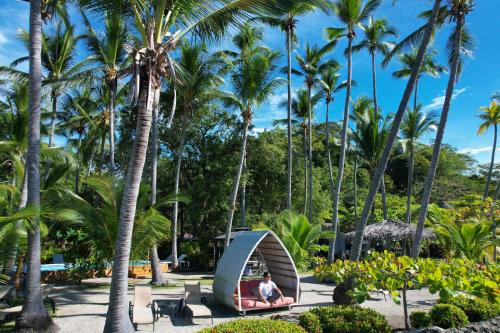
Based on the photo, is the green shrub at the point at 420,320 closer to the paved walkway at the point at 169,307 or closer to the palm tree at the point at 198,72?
the paved walkway at the point at 169,307

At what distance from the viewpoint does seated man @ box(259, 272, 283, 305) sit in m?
9.99

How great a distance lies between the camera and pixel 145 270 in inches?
747

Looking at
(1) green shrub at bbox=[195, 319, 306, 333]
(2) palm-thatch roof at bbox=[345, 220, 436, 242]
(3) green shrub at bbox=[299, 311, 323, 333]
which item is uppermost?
(2) palm-thatch roof at bbox=[345, 220, 436, 242]

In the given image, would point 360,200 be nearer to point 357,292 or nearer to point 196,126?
point 196,126

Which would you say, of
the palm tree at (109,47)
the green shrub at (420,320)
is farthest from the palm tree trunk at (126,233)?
the palm tree at (109,47)

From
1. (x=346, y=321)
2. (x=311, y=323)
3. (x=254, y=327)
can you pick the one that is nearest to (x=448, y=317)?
(x=346, y=321)

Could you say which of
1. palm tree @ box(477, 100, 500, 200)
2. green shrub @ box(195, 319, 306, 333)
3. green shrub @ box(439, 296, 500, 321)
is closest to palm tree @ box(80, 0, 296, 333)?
green shrub @ box(195, 319, 306, 333)

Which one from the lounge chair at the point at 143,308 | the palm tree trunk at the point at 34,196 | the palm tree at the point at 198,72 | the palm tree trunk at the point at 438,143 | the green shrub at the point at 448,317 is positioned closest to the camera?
the palm tree trunk at the point at 34,196

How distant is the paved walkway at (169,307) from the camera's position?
875 cm

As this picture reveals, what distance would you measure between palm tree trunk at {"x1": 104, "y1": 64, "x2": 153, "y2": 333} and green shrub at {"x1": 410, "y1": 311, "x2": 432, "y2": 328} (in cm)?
565

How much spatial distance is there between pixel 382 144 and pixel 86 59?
13.3m

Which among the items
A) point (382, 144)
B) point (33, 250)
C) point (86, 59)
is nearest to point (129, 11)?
point (33, 250)

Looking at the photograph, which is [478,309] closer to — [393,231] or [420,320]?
[420,320]

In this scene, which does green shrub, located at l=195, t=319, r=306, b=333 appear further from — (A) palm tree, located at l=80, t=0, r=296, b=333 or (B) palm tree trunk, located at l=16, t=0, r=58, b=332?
(B) palm tree trunk, located at l=16, t=0, r=58, b=332
